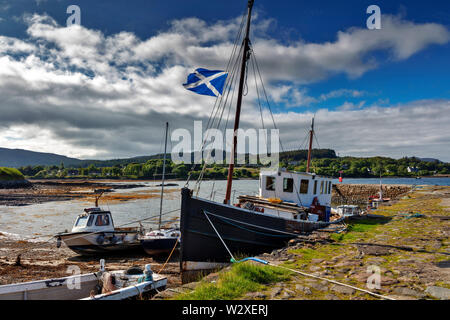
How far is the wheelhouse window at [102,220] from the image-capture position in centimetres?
1694

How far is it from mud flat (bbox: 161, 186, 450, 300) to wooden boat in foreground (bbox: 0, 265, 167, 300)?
157 cm

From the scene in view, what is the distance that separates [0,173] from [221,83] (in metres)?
110

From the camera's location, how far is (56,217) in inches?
1342

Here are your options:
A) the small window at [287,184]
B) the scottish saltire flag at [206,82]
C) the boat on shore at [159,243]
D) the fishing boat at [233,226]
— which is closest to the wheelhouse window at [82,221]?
the boat on shore at [159,243]

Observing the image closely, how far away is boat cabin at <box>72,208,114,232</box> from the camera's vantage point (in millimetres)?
16422

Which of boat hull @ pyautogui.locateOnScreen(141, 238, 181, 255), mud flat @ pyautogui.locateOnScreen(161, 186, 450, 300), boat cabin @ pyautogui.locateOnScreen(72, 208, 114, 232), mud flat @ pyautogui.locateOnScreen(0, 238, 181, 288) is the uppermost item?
mud flat @ pyautogui.locateOnScreen(161, 186, 450, 300)

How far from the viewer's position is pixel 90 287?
314 inches

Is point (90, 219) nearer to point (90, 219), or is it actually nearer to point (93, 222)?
point (90, 219)

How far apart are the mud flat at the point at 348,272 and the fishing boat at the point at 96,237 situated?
11.2 metres

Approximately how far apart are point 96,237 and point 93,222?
120cm

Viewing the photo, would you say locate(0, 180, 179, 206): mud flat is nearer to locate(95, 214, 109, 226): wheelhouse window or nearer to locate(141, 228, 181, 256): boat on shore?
locate(95, 214, 109, 226): wheelhouse window

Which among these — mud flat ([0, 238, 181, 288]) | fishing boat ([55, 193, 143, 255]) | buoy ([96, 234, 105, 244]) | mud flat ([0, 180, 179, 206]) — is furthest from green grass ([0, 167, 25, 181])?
buoy ([96, 234, 105, 244])
